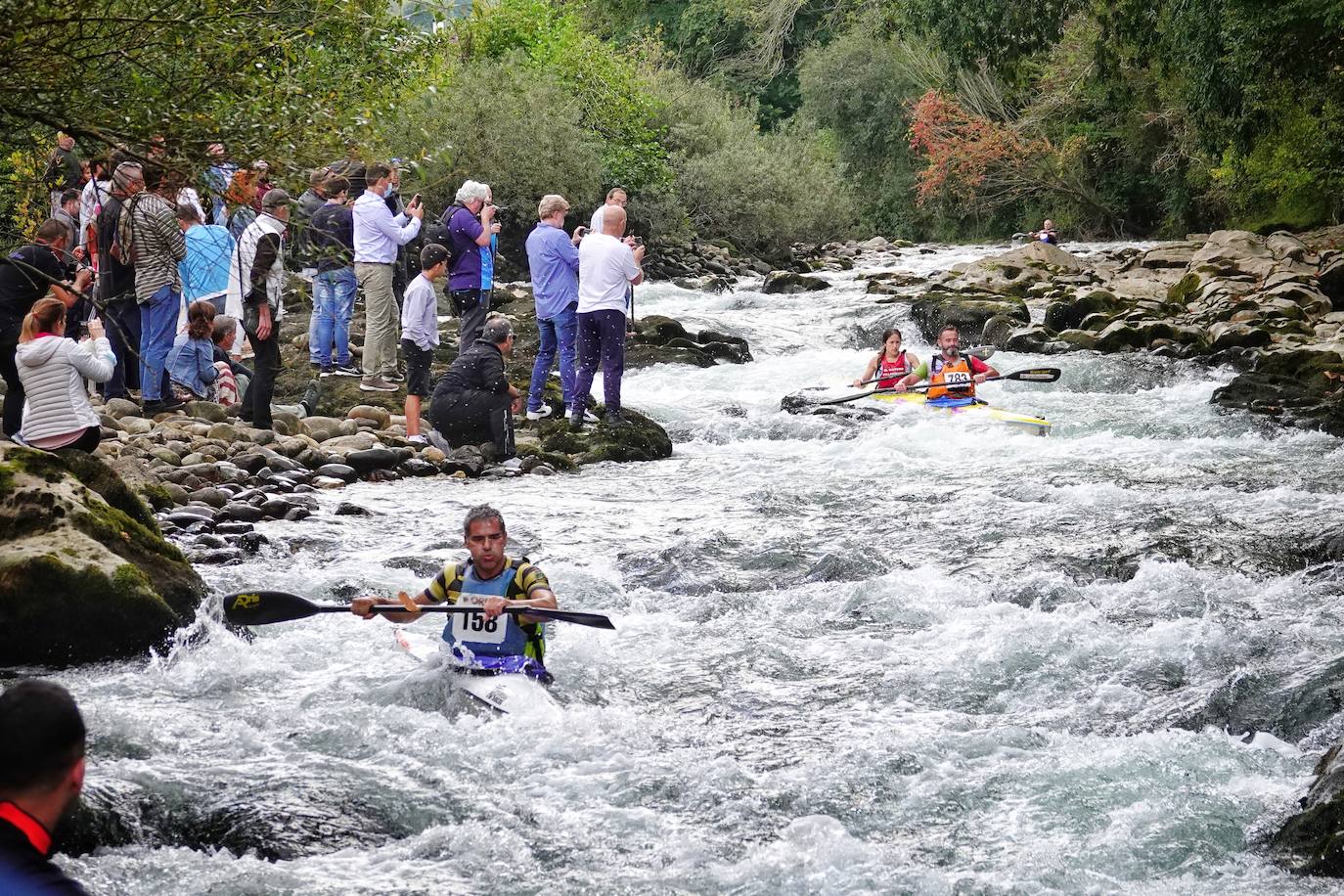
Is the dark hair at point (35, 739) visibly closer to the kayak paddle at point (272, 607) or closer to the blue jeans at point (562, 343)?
the kayak paddle at point (272, 607)

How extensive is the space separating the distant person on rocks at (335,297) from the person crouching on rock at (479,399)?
49.4 inches

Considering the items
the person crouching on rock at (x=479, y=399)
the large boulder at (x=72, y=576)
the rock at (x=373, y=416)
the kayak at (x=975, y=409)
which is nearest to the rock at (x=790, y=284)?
the kayak at (x=975, y=409)

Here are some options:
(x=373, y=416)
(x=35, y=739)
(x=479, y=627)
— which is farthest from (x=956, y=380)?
(x=35, y=739)

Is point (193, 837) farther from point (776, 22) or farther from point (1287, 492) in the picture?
point (776, 22)

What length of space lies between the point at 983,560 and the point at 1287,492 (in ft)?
9.41

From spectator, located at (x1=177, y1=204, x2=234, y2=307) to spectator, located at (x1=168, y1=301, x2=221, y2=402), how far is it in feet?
1.01

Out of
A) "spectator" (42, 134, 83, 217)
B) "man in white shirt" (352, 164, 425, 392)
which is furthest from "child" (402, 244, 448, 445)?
"spectator" (42, 134, 83, 217)

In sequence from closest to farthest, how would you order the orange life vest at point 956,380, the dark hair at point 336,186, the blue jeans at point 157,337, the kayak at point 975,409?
the dark hair at point 336,186 → the blue jeans at point 157,337 → the kayak at point 975,409 → the orange life vest at point 956,380

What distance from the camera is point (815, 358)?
57.3ft

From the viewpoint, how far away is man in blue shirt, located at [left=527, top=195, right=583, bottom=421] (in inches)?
447

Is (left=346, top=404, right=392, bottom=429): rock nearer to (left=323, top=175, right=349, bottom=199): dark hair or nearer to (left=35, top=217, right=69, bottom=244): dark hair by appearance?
(left=323, top=175, right=349, bottom=199): dark hair

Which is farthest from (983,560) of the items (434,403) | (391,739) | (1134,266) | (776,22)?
(776,22)

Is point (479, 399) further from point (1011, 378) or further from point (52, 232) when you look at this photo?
point (1011, 378)

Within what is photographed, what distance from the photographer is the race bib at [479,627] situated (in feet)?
19.9
